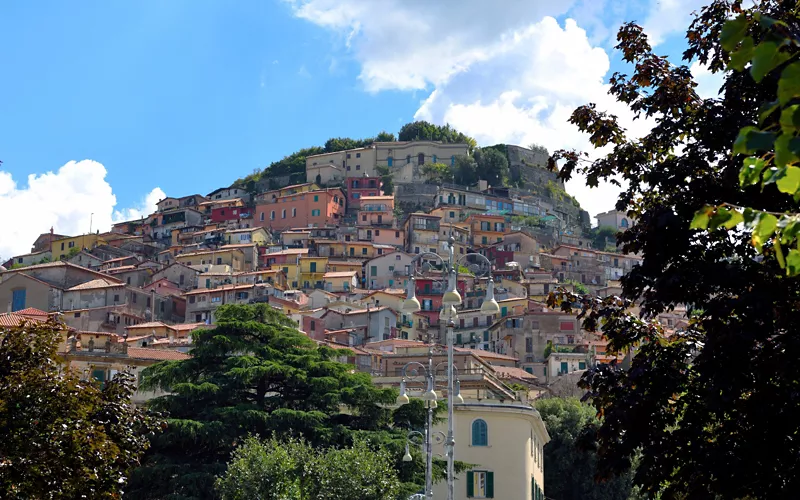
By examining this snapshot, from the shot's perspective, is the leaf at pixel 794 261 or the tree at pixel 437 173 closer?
the leaf at pixel 794 261

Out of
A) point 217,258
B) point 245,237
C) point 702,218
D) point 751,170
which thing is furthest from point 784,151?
point 245,237

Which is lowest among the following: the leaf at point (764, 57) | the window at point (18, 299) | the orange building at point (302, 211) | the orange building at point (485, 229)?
the leaf at point (764, 57)

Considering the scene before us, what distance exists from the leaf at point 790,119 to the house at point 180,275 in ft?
298

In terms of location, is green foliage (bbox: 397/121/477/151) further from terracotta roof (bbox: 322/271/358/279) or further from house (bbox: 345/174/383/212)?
terracotta roof (bbox: 322/271/358/279)

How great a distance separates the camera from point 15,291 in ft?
266

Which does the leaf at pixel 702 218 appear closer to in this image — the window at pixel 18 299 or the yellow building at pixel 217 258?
the window at pixel 18 299

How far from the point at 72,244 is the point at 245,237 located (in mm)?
21929

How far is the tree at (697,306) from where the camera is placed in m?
9.75

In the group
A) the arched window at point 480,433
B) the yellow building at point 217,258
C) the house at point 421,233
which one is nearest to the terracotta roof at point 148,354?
the arched window at point 480,433

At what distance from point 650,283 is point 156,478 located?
25973 millimetres

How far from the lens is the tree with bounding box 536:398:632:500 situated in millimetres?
50531

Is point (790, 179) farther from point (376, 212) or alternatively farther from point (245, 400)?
point (376, 212)

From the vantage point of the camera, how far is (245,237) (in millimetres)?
110812

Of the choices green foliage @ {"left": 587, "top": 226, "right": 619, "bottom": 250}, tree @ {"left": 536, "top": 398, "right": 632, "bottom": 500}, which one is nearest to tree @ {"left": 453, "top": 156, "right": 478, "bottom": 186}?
green foliage @ {"left": 587, "top": 226, "right": 619, "bottom": 250}
